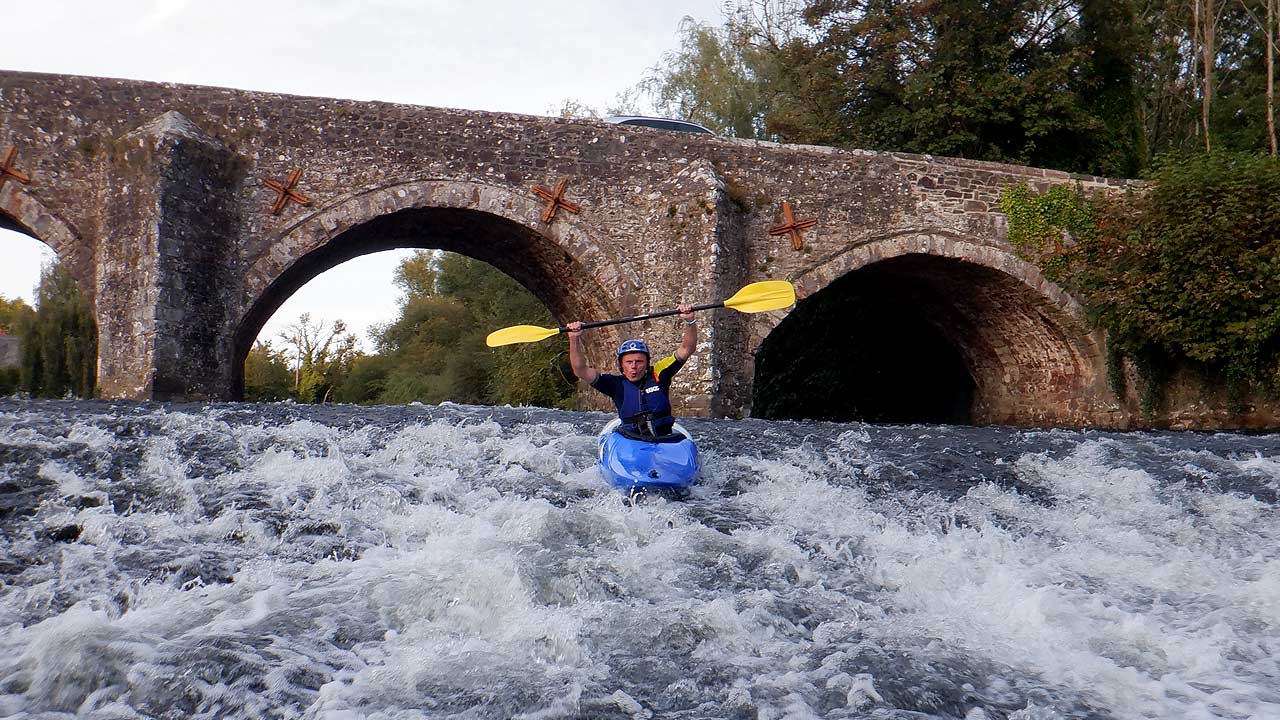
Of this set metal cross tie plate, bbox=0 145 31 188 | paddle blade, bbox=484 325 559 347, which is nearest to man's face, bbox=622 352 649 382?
paddle blade, bbox=484 325 559 347

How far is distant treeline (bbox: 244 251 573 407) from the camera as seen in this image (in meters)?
21.9

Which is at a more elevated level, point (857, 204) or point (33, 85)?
point (33, 85)

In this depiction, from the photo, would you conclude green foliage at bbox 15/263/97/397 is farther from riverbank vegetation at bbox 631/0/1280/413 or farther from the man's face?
the man's face

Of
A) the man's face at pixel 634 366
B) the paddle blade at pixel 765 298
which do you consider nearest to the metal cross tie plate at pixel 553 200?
the paddle blade at pixel 765 298

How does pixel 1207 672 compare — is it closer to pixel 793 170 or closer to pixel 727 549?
pixel 727 549

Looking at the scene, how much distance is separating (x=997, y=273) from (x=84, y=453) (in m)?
10.7

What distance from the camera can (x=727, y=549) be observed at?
4855 millimetres

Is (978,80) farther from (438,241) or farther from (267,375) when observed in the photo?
(267,375)

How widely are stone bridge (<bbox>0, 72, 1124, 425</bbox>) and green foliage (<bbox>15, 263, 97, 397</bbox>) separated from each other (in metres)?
14.8

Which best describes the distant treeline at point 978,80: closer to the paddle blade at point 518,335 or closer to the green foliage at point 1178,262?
the green foliage at point 1178,262

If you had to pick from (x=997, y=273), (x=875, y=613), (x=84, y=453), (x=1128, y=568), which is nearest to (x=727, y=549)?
(x=875, y=613)

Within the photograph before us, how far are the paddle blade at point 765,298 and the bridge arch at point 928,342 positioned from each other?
371cm

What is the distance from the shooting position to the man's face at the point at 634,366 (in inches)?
251

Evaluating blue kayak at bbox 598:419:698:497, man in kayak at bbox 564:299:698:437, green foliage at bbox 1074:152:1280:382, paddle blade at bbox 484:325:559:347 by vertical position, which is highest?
green foliage at bbox 1074:152:1280:382
